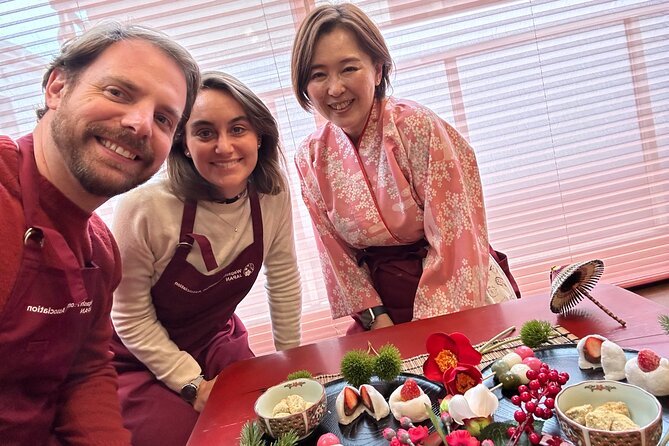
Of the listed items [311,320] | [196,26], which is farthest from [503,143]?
[196,26]

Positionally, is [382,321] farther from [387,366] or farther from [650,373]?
[650,373]

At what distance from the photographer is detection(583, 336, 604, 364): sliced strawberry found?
0.79m

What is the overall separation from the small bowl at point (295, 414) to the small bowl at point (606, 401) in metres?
0.35

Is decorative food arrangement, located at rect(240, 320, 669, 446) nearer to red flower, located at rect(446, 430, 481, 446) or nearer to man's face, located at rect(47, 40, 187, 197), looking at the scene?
red flower, located at rect(446, 430, 481, 446)

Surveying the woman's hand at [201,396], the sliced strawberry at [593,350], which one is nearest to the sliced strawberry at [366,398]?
the sliced strawberry at [593,350]

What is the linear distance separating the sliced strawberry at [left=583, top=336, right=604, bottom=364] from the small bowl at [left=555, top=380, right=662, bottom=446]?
0.49 ft

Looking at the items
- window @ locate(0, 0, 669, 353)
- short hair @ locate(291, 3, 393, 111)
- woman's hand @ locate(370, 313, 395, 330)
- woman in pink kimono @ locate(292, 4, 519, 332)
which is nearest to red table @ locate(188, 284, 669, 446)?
woman in pink kimono @ locate(292, 4, 519, 332)

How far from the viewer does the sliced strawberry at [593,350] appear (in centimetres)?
79

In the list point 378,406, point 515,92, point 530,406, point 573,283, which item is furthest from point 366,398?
point 515,92

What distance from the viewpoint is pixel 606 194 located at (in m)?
2.28

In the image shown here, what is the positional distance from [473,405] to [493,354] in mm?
252

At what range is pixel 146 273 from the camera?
4.22 feet

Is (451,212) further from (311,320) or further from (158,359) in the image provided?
(311,320)

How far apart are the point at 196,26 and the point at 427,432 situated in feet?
6.22
